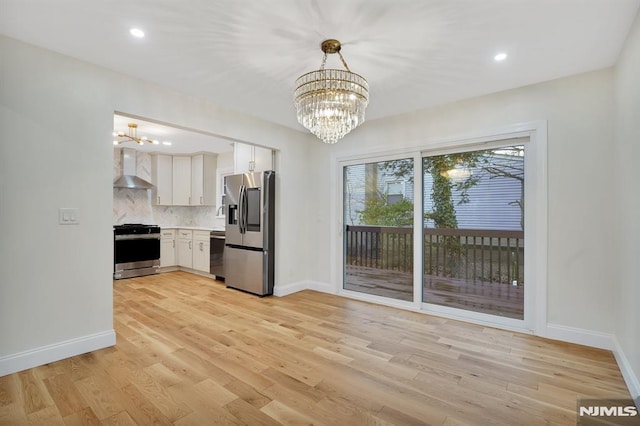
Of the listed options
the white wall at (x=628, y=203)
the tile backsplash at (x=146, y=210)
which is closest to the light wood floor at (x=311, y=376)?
the white wall at (x=628, y=203)

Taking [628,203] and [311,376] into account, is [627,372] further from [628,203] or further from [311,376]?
[311,376]

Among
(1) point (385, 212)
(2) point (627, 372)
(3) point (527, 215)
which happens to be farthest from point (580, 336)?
(1) point (385, 212)

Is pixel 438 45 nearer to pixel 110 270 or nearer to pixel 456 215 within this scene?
pixel 456 215

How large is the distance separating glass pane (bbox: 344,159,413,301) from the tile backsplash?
3.08m

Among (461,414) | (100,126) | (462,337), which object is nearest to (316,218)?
(462,337)

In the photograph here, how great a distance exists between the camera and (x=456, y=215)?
3.47m

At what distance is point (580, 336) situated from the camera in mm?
2658

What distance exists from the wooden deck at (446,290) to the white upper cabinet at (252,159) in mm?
1969

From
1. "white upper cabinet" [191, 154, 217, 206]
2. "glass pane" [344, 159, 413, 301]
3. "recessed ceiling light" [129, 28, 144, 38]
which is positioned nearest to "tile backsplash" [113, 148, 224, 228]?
"white upper cabinet" [191, 154, 217, 206]

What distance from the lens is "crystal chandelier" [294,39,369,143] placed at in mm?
2123

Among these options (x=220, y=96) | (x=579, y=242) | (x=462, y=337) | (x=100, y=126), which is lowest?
(x=462, y=337)

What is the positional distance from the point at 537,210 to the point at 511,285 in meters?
0.92

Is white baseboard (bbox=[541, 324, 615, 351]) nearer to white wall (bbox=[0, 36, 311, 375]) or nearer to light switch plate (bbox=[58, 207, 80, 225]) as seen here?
white wall (bbox=[0, 36, 311, 375])

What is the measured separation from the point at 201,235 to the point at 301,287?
2.31 meters
